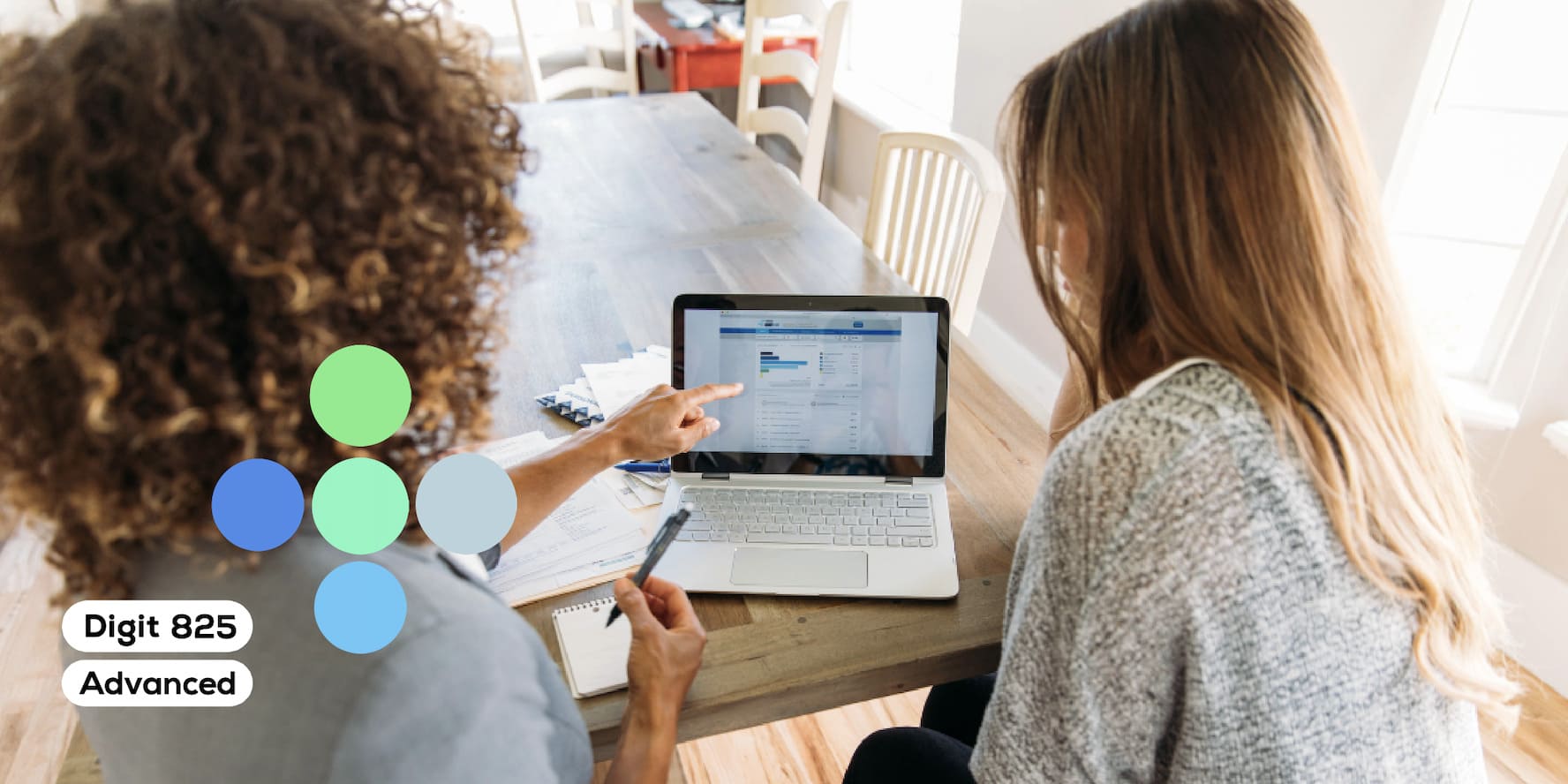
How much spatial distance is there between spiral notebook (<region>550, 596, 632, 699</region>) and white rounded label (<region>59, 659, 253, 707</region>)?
1.14 feet

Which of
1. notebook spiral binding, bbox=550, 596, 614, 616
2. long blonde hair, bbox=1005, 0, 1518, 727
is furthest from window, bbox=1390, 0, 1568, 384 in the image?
notebook spiral binding, bbox=550, 596, 614, 616

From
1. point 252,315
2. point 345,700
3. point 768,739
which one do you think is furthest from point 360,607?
point 768,739

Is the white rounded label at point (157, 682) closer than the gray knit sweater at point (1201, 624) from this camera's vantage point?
Yes

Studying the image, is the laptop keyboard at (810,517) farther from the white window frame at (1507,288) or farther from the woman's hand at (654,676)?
the white window frame at (1507,288)

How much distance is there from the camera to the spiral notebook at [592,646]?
88 centimetres

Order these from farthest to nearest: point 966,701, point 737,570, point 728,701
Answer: point 966,701 < point 737,570 < point 728,701

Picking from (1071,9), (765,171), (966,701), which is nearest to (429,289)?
(966,701)

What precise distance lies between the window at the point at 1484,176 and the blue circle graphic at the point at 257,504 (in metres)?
1.74

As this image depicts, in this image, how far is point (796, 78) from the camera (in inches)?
103

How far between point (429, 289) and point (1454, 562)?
0.76 meters

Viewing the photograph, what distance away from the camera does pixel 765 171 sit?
225cm

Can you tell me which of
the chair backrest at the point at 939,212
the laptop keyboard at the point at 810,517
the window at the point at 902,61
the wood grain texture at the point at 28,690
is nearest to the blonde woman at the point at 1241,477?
the laptop keyboard at the point at 810,517

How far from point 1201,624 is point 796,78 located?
Result: 2.22 m

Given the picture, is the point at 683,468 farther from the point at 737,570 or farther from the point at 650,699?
the point at 650,699
